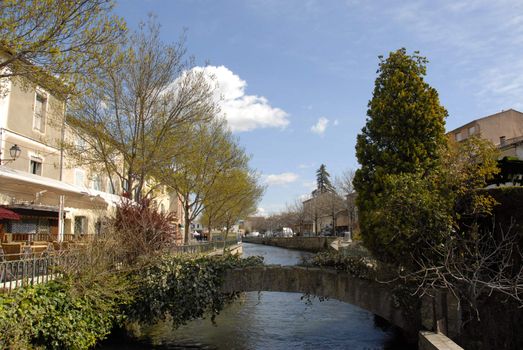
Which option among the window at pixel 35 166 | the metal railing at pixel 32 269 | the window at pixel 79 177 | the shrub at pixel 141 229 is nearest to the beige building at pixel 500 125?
the window at pixel 79 177

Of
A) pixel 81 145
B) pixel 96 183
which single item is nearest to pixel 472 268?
pixel 81 145

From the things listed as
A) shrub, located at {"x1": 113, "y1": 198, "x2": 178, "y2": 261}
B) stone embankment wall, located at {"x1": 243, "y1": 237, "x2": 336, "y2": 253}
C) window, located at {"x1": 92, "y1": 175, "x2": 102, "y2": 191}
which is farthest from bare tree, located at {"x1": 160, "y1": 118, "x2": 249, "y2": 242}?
stone embankment wall, located at {"x1": 243, "y1": 237, "x2": 336, "y2": 253}

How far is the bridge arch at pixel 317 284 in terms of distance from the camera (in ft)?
37.0

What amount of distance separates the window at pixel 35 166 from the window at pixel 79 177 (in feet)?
12.2

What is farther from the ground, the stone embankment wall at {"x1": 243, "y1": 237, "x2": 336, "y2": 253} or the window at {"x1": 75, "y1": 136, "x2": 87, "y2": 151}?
the window at {"x1": 75, "y1": 136, "x2": 87, "y2": 151}

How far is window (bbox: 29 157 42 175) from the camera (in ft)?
67.9

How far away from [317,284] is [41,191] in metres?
9.80

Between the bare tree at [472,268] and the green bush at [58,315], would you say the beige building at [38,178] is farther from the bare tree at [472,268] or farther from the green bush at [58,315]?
the bare tree at [472,268]

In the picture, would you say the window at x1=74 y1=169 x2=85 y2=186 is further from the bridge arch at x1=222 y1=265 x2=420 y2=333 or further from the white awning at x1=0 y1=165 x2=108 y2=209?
the bridge arch at x1=222 y1=265 x2=420 y2=333

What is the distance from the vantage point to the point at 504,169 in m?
13.4

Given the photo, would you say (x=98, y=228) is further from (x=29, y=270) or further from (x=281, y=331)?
(x=281, y=331)

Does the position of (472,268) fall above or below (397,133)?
below

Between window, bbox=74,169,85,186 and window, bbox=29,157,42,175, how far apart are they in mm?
3732

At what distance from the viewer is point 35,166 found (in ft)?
69.7
